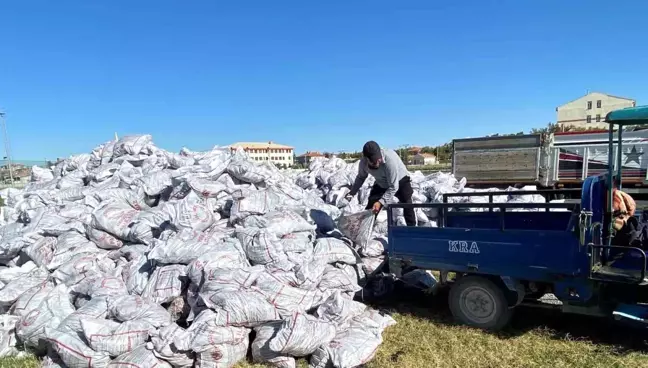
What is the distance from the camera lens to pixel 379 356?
351 centimetres

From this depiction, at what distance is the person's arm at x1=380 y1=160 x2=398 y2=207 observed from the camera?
463cm

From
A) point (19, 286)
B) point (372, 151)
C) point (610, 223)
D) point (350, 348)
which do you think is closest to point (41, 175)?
point (19, 286)

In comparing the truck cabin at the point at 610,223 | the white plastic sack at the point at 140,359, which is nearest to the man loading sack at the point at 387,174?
the truck cabin at the point at 610,223

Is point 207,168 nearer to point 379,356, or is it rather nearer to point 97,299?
point 97,299

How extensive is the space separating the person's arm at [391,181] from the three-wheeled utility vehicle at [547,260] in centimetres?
33

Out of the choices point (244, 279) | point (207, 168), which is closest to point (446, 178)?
point (207, 168)

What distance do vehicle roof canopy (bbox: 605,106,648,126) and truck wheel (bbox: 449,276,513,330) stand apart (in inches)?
64.3

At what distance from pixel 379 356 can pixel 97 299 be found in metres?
2.41

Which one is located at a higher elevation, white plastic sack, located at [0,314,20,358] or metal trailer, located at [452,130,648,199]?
metal trailer, located at [452,130,648,199]

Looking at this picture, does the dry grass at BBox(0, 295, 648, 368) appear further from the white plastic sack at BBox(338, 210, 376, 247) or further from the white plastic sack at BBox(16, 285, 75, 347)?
the white plastic sack at BBox(338, 210, 376, 247)

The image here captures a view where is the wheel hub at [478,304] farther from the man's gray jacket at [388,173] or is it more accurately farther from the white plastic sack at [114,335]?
the white plastic sack at [114,335]

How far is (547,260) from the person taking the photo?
Answer: 3.39 m

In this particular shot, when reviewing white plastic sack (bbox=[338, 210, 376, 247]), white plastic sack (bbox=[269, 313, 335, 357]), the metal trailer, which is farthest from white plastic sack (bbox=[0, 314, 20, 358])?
the metal trailer

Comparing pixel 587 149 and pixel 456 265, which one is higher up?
pixel 587 149
